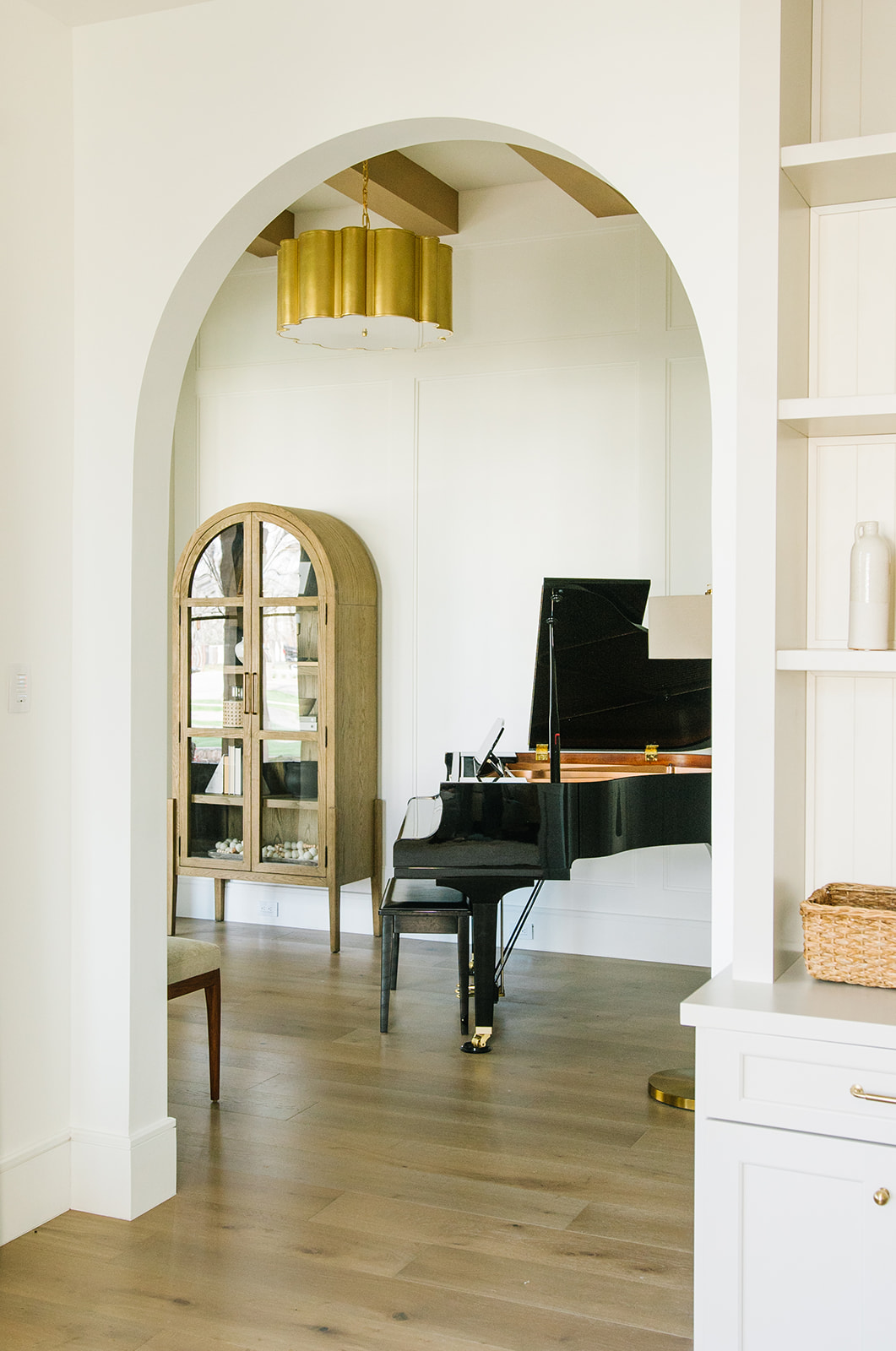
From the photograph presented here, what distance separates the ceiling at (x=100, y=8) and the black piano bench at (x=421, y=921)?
2975 millimetres

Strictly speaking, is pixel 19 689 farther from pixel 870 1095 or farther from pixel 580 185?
pixel 580 185

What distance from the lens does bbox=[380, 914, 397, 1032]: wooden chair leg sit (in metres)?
4.48

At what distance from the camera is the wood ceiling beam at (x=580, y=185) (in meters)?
5.07

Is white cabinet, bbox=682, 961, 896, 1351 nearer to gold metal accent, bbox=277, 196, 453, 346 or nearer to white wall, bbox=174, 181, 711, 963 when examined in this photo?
gold metal accent, bbox=277, 196, 453, 346

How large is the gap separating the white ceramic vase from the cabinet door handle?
768 mm

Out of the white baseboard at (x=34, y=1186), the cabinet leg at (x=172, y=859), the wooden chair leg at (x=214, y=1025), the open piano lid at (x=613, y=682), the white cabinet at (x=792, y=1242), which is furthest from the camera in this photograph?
the cabinet leg at (x=172, y=859)

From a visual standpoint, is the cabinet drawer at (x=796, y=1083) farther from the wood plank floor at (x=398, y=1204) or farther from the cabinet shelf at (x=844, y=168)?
the cabinet shelf at (x=844, y=168)

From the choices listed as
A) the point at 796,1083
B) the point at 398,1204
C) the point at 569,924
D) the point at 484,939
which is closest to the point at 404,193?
the point at 484,939

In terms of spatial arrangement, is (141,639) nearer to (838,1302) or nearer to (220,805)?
(838,1302)

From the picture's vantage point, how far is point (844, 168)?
6.96ft

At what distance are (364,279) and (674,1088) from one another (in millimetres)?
3071

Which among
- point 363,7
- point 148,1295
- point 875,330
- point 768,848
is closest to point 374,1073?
point 148,1295

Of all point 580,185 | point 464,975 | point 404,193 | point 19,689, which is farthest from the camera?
point 404,193

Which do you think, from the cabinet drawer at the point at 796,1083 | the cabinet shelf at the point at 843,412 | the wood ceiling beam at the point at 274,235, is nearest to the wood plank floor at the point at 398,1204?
the cabinet drawer at the point at 796,1083
